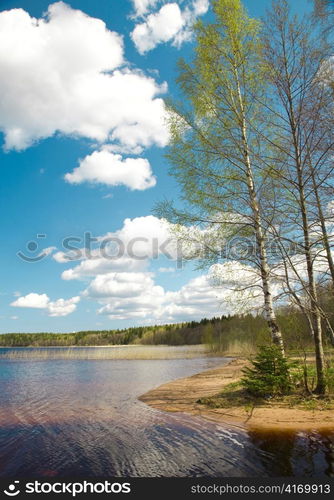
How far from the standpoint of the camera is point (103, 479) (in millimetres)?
5262

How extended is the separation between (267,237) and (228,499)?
20.5 ft

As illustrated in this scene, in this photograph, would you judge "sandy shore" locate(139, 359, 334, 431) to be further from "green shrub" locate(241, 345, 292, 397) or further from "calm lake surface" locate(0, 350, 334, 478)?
"green shrub" locate(241, 345, 292, 397)

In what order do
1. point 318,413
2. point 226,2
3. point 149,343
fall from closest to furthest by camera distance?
point 318,413, point 226,2, point 149,343

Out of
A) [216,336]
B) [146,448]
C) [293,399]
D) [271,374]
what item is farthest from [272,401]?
[216,336]

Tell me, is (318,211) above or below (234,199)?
below

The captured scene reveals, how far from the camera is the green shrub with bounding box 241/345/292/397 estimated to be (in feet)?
31.0

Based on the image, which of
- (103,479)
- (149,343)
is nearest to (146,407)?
(103,479)

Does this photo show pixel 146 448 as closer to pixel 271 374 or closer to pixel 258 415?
pixel 258 415

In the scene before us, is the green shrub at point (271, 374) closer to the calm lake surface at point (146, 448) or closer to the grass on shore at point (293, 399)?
the grass on shore at point (293, 399)

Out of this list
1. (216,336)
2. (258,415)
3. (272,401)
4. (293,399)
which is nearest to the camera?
(258,415)

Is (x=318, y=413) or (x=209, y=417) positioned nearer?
(x=318, y=413)

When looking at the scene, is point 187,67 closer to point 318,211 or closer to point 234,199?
point 234,199

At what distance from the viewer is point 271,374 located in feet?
31.5

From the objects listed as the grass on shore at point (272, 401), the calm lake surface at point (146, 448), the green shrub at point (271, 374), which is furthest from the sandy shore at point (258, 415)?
the green shrub at point (271, 374)
